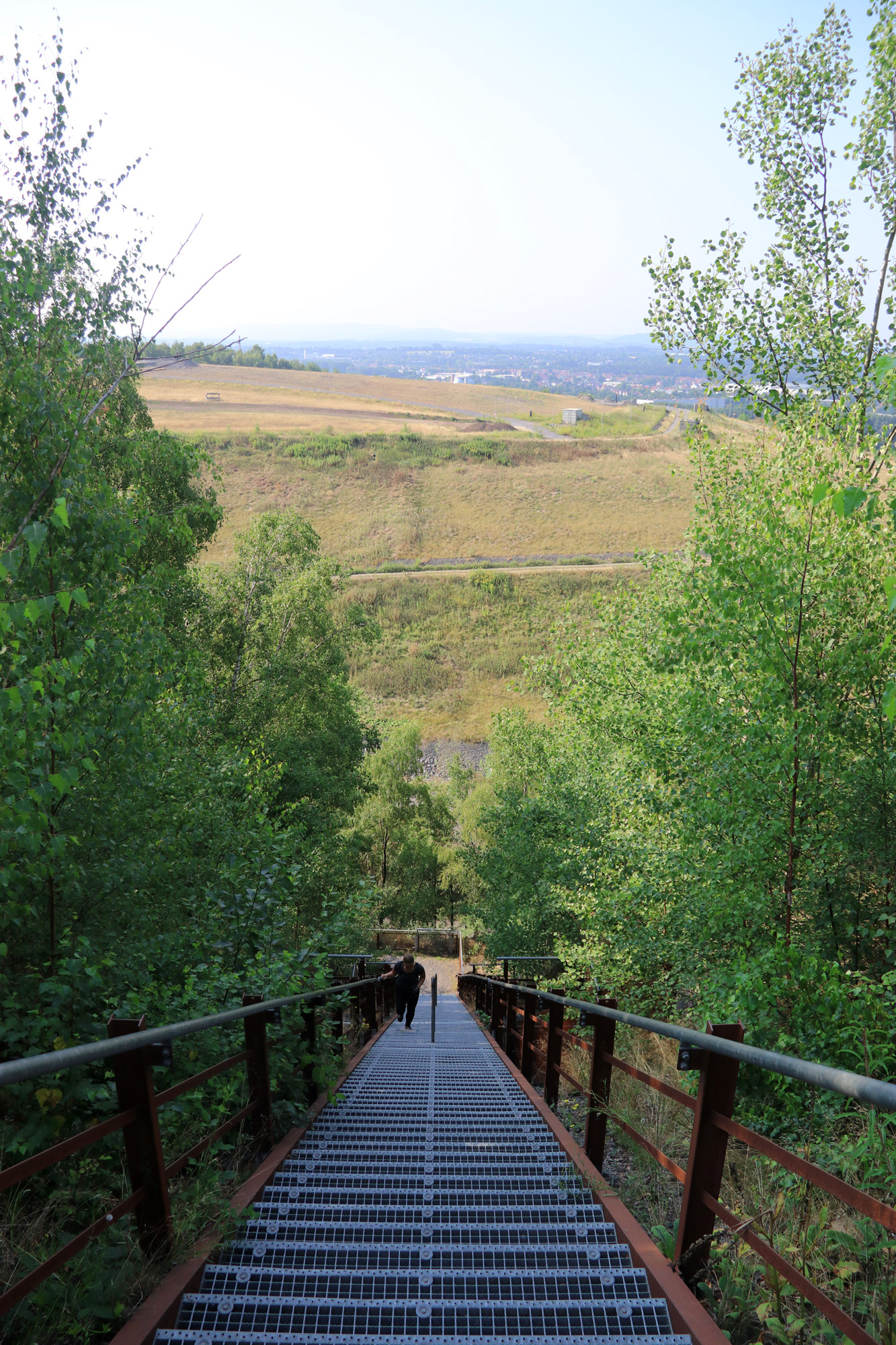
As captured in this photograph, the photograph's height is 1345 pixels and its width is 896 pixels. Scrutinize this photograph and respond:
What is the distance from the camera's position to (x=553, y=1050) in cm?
543

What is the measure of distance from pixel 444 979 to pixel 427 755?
77.1 ft

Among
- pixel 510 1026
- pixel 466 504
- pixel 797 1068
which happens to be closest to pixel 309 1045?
pixel 797 1068

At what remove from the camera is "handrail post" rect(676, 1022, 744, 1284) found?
2.55m

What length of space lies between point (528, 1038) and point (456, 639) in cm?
6157

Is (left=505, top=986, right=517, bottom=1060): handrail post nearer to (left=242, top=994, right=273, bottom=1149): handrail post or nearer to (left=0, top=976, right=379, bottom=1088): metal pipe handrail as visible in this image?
(left=242, top=994, right=273, bottom=1149): handrail post

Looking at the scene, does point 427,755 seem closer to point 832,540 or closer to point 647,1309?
point 832,540

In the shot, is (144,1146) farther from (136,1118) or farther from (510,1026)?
(510,1026)

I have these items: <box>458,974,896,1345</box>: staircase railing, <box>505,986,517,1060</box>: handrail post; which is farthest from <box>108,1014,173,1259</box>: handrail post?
<box>505,986,517,1060</box>: handrail post

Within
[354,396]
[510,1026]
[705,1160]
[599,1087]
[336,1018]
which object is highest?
[354,396]

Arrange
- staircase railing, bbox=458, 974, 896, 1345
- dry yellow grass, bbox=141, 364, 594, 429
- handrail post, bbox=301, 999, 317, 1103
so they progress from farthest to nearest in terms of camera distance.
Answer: dry yellow grass, bbox=141, 364, 594, 429, handrail post, bbox=301, 999, 317, 1103, staircase railing, bbox=458, 974, 896, 1345

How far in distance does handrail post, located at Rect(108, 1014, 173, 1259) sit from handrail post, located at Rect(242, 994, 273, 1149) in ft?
4.03

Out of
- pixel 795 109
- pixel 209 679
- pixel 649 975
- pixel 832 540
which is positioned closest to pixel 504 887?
pixel 209 679

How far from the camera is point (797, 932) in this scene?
24.0 ft

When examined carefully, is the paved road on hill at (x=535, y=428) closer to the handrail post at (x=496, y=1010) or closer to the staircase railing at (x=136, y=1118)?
the handrail post at (x=496, y=1010)
